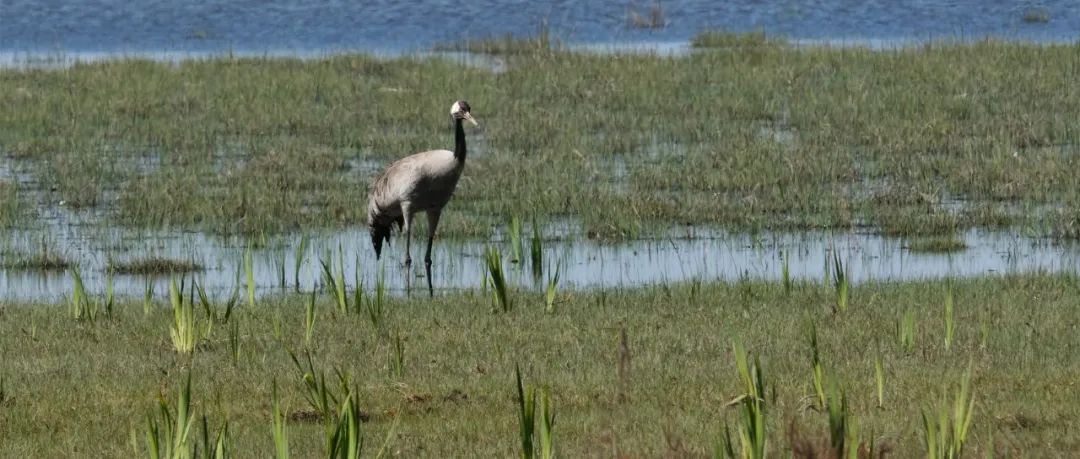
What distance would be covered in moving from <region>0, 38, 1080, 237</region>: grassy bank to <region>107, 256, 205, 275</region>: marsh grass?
150 centimetres

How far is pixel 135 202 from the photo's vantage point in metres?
14.9

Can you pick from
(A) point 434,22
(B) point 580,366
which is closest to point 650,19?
(A) point 434,22

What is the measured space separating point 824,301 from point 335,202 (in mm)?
5676

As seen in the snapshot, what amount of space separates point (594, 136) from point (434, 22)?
631 inches

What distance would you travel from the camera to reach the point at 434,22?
33594mm

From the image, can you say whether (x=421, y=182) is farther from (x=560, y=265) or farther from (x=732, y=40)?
(x=732, y=40)

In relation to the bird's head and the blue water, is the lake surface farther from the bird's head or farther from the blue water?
the bird's head

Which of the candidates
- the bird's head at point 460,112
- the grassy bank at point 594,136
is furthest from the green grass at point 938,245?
the bird's head at point 460,112

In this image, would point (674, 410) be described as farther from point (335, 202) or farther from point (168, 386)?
point (335, 202)

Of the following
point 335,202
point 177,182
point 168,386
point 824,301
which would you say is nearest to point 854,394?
point 824,301

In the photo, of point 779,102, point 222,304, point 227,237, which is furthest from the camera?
point 779,102

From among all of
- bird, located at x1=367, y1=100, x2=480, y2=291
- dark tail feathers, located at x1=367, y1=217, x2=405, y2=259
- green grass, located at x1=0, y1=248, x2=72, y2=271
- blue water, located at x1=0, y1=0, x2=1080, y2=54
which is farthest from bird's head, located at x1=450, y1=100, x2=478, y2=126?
blue water, located at x1=0, y1=0, x2=1080, y2=54

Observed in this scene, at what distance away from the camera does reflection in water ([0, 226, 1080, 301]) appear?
11922 millimetres

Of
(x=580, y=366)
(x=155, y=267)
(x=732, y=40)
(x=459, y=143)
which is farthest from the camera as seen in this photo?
(x=732, y=40)
